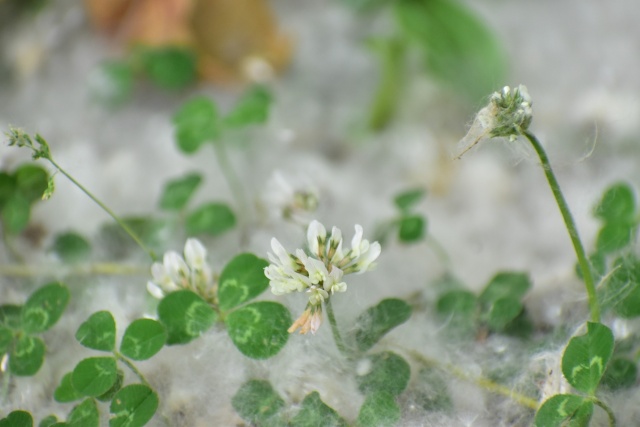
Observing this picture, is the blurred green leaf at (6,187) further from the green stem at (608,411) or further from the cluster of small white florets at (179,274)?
the green stem at (608,411)

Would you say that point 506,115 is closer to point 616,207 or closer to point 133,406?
point 616,207

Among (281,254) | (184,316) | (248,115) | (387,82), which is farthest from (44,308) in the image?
(387,82)

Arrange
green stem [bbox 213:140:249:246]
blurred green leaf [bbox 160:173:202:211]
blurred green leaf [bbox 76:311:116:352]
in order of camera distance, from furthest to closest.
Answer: green stem [bbox 213:140:249:246], blurred green leaf [bbox 160:173:202:211], blurred green leaf [bbox 76:311:116:352]

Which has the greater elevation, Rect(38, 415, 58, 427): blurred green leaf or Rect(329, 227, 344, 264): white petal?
Rect(329, 227, 344, 264): white petal

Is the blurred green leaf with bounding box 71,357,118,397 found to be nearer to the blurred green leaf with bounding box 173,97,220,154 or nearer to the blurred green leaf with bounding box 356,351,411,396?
the blurred green leaf with bounding box 356,351,411,396

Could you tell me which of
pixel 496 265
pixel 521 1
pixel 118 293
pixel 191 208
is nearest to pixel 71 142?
pixel 191 208

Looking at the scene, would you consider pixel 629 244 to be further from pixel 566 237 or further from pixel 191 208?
pixel 191 208

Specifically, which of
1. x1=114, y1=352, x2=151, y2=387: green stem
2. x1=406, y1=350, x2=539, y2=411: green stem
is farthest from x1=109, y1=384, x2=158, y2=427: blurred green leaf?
x1=406, y1=350, x2=539, y2=411: green stem
